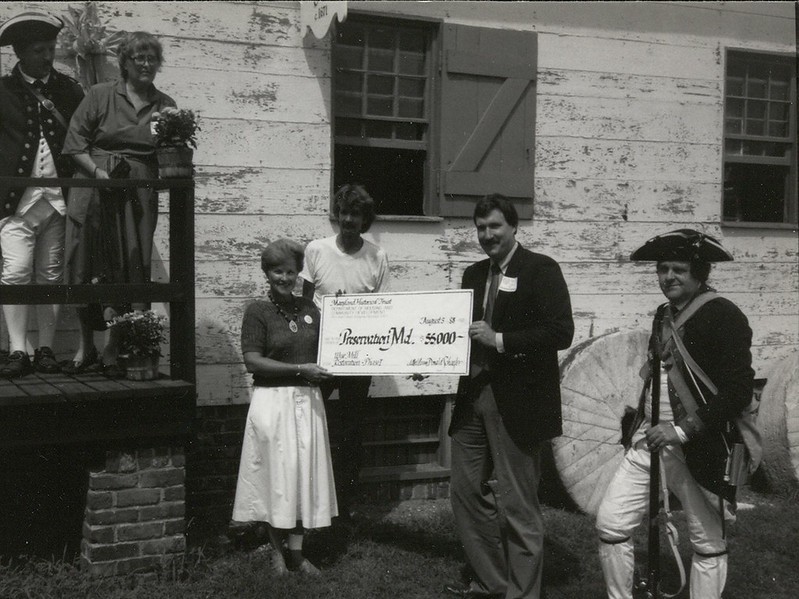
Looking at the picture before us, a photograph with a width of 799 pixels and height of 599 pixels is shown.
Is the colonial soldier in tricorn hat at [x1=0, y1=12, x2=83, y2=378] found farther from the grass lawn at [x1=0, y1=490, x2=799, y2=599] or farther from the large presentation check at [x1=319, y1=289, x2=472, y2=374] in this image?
the large presentation check at [x1=319, y1=289, x2=472, y2=374]

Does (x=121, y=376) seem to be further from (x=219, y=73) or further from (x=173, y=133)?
(x=219, y=73)

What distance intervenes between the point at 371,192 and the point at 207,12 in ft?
5.79

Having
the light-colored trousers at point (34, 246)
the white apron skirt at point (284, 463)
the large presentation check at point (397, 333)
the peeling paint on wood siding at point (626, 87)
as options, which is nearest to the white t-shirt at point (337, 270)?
the large presentation check at point (397, 333)

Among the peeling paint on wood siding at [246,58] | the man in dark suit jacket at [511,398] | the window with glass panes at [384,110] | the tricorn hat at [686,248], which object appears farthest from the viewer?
the window with glass panes at [384,110]

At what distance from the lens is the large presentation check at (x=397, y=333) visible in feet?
16.2

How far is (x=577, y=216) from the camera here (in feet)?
24.6

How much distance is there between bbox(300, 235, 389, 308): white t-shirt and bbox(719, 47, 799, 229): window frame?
3.54 m

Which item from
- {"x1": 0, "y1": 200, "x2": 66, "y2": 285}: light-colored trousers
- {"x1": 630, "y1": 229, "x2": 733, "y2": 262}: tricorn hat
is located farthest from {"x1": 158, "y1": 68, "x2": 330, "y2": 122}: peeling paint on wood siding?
{"x1": 630, "y1": 229, "x2": 733, "y2": 262}: tricorn hat

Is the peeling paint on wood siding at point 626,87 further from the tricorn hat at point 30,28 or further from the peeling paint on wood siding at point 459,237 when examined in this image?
the tricorn hat at point 30,28

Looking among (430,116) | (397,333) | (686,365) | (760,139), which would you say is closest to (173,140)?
(397,333)

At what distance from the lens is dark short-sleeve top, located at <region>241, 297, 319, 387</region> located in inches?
204

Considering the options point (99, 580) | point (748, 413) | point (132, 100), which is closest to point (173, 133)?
point (132, 100)

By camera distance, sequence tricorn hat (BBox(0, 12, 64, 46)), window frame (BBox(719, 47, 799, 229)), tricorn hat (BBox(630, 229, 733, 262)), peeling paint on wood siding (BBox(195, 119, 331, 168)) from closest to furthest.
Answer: tricorn hat (BBox(630, 229, 733, 262)) → tricorn hat (BBox(0, 12, 64, 46)) → peeling paint on wood siding (BBox(195, 119, 331, 168)) → window frame (BBox(719, 47, 799, 229))

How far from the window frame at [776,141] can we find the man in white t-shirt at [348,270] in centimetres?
355
